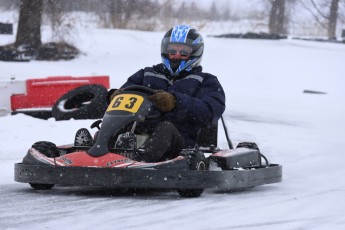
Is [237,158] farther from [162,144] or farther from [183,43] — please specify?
[183,43]

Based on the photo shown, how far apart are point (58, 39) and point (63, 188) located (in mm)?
17574

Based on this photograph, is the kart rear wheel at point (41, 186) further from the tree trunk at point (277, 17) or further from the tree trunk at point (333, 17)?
the tree trunk at point (277, 17)

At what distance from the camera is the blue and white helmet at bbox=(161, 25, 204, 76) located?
24.5 ft

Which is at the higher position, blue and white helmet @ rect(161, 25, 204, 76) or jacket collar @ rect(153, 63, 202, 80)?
blue and white helmet @ rect(161, 25, 204, 76)

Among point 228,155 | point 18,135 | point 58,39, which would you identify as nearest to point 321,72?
point 58,39

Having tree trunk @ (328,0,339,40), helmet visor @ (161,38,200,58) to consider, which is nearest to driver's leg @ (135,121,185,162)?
helmet visor @ (161,38,200,58)

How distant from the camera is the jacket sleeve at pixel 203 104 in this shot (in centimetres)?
690

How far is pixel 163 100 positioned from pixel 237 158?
30.9 inches

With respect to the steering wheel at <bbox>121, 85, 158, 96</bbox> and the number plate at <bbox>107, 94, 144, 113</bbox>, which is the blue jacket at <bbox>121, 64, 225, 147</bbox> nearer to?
the steering wheel at <bbox>121, 85, 158, 96</bbox>

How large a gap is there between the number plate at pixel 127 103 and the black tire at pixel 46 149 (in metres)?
0.56

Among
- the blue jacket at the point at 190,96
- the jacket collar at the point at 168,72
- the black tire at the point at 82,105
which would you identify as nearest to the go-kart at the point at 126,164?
the blue jacket at the point at 190,96

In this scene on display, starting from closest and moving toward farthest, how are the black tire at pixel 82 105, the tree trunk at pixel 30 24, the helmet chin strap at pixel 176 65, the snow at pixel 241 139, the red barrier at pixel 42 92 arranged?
the snow at pixel 241 139 → the helmet chin strap at pixel 176 65 → the black tire at pixel 82 105 → the red barrier at pixel 42 92 → the tree trunk at pixel 30 24

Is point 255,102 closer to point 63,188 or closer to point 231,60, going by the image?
point 231,60

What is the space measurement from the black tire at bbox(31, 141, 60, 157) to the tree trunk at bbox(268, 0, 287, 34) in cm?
2548
